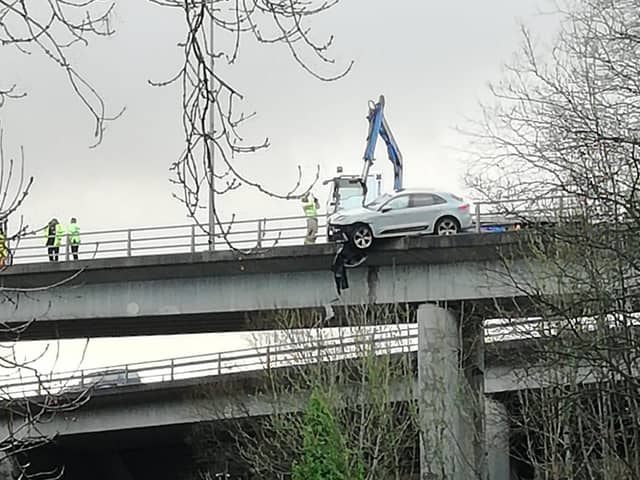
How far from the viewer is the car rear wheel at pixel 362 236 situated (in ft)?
107

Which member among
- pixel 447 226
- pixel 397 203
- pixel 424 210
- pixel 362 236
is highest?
pixel 397 203

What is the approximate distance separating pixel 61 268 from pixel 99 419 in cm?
1225

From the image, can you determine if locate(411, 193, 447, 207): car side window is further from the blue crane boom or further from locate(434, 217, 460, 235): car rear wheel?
the blue crane boom

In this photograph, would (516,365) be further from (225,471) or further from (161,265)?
(225,471)

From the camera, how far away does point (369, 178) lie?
41.1 meters

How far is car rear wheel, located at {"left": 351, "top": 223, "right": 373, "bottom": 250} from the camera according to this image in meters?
32.7

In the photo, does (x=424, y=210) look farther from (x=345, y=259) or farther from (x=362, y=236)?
(x=345, y=259)

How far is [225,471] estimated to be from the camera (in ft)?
148

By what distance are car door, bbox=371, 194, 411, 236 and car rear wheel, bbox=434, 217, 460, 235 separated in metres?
0.80

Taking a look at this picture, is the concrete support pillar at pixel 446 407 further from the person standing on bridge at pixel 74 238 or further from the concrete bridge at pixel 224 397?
the person standing on bridge at pixel 74 238

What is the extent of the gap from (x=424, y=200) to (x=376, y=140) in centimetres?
867

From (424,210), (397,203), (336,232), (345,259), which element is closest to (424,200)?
(424,210)

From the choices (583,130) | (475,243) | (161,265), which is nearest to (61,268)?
(161,265)

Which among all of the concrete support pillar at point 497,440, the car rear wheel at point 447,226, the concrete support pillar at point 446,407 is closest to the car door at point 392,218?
the car rear wheel at point 447,226
